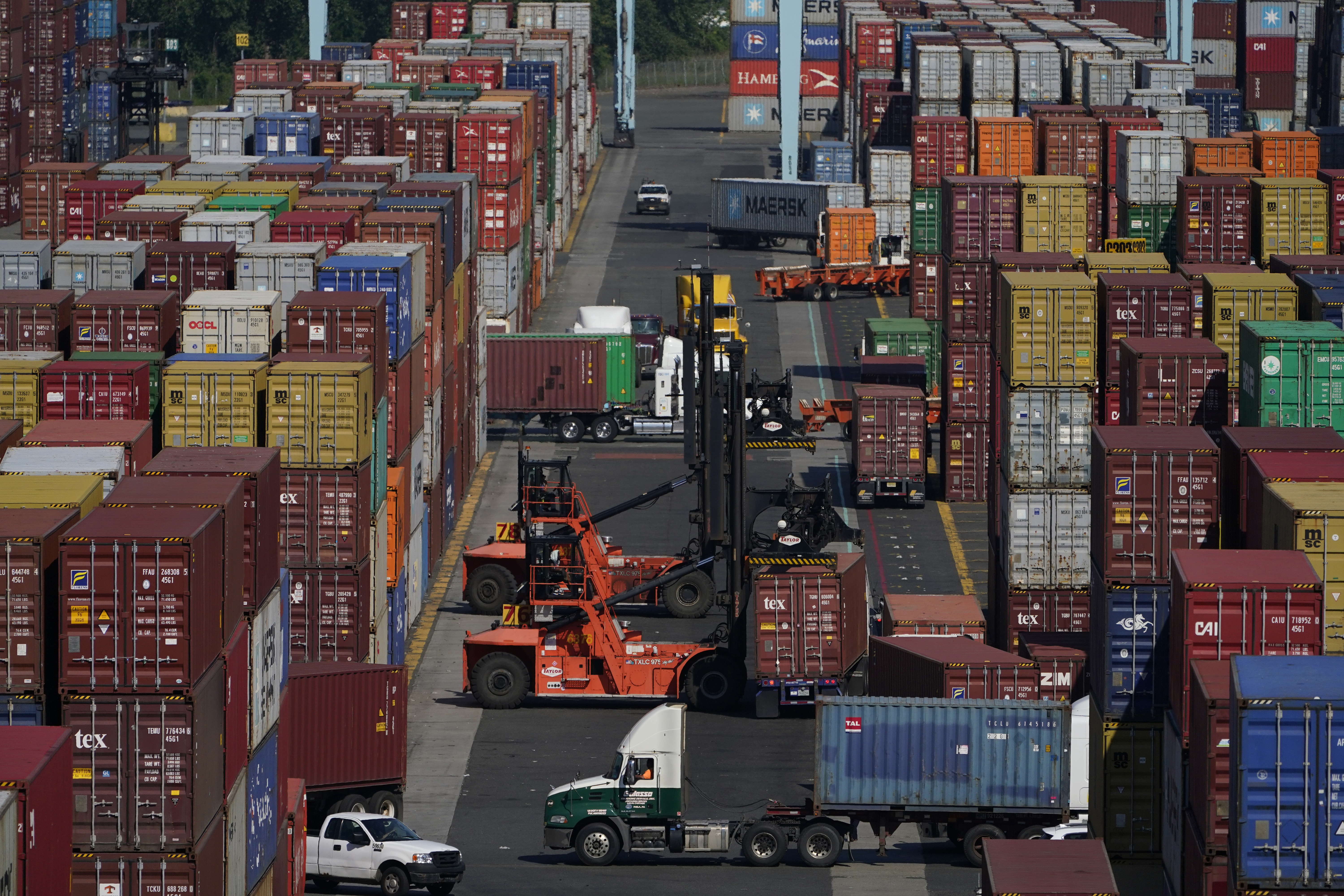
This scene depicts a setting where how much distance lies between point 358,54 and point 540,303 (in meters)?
38.0

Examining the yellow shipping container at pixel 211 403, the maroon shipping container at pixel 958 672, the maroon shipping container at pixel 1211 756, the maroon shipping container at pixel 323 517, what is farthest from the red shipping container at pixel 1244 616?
the yellow shipping container at pixel 211 403

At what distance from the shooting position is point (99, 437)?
43.7 meters

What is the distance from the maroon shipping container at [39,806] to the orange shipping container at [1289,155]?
65.6 m

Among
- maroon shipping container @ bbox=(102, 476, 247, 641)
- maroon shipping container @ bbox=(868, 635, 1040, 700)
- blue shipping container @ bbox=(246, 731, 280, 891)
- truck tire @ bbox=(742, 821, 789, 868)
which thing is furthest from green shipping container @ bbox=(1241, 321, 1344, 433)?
maroon shipping container @ bbox=(102, 476, 247, 641)

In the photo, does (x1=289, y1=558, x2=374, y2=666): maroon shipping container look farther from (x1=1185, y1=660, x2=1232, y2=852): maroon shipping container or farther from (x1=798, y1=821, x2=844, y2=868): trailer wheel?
(x1=1185, y1=660, x2=1232, y2=852): maroon shipping container

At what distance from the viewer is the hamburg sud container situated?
5331 cm

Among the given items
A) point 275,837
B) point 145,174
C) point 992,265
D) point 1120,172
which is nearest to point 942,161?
point 1120,172

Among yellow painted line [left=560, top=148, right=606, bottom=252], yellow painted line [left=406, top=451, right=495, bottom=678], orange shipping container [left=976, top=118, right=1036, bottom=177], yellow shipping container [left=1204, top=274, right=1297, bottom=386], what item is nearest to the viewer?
yellow shipping container [left=1204, top=274, right=1297, bottom=386]

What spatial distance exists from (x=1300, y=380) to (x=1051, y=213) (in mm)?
26822

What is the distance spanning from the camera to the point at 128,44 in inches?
6319

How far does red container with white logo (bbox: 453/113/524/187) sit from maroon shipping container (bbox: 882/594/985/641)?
140ft

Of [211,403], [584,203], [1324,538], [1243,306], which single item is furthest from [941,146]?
[1324,538]

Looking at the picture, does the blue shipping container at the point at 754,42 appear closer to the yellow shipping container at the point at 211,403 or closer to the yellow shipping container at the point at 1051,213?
the yellow shipping container at the point at 1051,213

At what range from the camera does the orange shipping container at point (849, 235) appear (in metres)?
120
